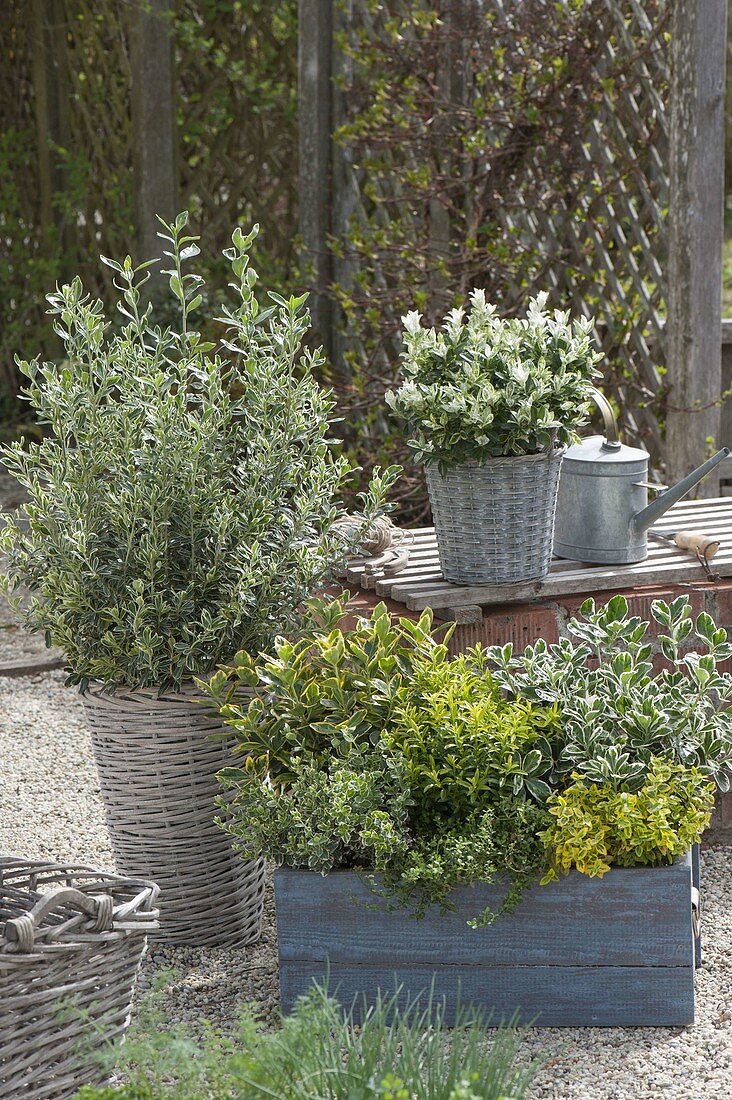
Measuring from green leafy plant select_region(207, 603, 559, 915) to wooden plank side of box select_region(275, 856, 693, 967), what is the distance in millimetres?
48

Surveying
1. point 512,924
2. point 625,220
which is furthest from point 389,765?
point 625,220

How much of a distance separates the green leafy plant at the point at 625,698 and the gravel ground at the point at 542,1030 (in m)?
0.37

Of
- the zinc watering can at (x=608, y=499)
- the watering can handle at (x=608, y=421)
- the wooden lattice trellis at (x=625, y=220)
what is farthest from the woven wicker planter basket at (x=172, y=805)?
the wooden lattice trellis at (x=625, y=220)

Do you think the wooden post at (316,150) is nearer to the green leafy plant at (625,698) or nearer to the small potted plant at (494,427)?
the small potted plant at (494,427)

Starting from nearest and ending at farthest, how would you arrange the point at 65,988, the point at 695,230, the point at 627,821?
the point at 65,988 → the point at 627,821 → the point at 695,230

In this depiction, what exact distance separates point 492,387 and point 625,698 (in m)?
0.58

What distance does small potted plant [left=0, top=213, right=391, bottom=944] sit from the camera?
83.9 inches

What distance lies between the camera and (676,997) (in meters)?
1.98

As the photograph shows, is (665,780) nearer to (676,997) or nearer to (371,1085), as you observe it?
(676,997)

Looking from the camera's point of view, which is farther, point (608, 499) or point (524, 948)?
point (608, 499)

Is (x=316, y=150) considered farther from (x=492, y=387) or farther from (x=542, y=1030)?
(x=542, y=1030)

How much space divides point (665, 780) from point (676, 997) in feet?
1.08

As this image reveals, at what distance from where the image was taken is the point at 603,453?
97.6 inches

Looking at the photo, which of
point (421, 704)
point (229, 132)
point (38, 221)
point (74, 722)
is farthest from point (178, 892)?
point (38, 221)
